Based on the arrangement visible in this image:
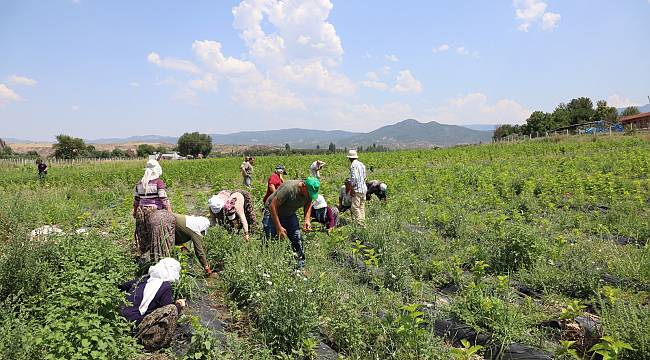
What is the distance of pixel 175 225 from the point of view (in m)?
5.01

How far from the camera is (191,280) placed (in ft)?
14.6

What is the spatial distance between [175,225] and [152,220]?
0.31 metres

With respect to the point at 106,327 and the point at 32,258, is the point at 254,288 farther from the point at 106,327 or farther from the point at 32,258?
the point at 32,258

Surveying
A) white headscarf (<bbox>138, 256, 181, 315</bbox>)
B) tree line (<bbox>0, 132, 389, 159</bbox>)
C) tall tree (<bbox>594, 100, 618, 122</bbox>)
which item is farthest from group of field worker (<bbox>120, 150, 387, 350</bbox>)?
tall tree (<bbox>594, 100, 618, 122</bbox>)

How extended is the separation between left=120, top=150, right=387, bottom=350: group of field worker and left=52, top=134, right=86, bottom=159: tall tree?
66556mm

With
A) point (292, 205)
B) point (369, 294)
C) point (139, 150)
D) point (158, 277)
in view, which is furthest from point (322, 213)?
point (139, 150)

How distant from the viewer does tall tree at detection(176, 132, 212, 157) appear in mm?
87062

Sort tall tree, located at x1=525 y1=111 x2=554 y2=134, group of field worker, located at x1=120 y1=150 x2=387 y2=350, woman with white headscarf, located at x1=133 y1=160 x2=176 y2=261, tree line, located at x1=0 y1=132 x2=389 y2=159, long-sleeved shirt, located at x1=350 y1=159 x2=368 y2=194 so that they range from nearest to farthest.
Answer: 1. group of field worker, located at x1=120 y1=150 x2=387 y2=350
2. woman with white headscarf, located at x1=133 y1=160 x2=176 y2=261
3. long-sleeved shirt, located at x1=350 y1=159 x2=368 y2=194
4. tree line, located at x1=0 y1=132 x2=389 y2=159
5. tall tree, located at x1=525 y1=111 x2=554 y2=134

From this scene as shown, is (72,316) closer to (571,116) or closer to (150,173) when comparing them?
(150,173)

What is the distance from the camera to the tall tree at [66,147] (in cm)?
6162

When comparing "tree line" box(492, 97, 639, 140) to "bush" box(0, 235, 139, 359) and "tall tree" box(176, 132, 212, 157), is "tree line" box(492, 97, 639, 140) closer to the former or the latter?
"tall tree" box(176, 132, 212, 157)

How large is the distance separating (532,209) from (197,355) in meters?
7.84

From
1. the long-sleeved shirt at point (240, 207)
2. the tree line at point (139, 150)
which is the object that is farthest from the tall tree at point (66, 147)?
the long-sleeved shirt at point (240, 207)

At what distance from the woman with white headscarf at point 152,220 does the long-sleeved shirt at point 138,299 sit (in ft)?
2.48
